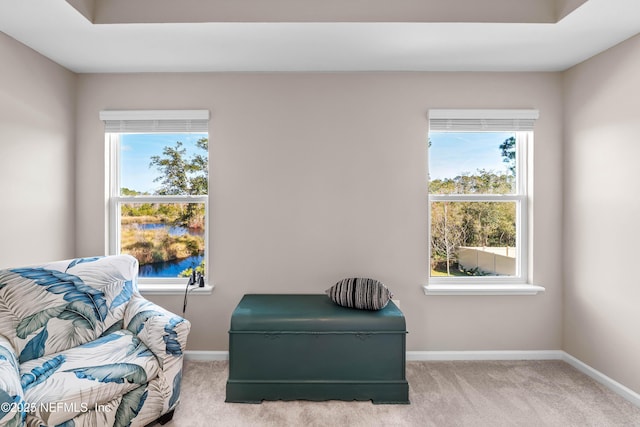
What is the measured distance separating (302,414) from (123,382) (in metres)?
1.07

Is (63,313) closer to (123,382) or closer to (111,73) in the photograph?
(123,382)

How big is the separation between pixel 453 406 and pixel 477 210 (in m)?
1.61

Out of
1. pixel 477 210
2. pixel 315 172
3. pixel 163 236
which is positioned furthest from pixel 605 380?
pixel 163 236

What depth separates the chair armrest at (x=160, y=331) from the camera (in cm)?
202

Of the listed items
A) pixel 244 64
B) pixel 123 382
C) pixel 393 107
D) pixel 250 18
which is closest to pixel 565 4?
pixel 393 107

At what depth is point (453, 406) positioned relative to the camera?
2.24 meters

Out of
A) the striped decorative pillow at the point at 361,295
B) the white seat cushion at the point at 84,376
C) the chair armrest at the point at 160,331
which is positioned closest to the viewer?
the white seat cushion at the point at 84,376

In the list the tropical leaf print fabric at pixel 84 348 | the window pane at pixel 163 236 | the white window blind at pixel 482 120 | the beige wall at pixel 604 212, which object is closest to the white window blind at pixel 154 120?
the window pane at pixel 163 236

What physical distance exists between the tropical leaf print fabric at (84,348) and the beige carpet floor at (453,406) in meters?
0.38

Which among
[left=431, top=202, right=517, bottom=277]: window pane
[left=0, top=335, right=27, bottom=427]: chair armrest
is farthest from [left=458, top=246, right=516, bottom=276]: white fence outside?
[left=0, top=335, right=27, bottom=427]: chair armrest

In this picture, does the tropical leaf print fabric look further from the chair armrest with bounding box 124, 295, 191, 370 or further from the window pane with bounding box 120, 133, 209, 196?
the window pane with bounding box 120, 133, 209, 196

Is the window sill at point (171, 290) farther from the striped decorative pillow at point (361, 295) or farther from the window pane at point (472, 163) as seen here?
the window pane at point (472, 163)

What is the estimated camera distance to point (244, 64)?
2717mm

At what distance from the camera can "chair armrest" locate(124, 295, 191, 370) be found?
2.02m
